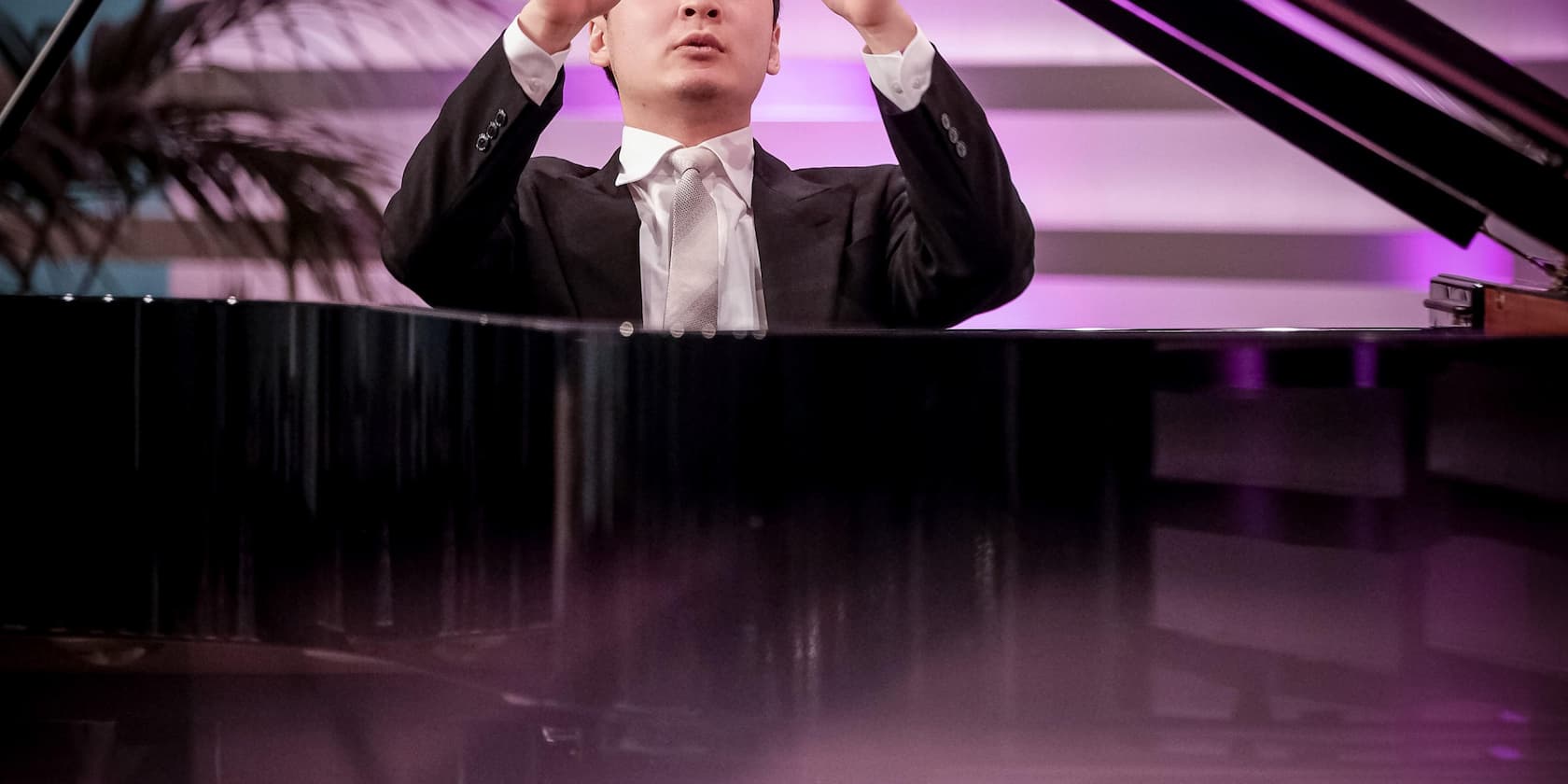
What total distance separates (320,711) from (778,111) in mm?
1403

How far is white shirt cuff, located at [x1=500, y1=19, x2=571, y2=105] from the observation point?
→ 1.16 m

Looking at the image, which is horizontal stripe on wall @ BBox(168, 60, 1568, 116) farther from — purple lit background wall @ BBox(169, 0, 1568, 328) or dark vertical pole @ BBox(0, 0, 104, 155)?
dark vertical pole @ BBox(0, 0, 104, 155)

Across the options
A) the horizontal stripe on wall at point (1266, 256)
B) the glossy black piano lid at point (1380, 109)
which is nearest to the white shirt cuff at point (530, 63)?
the glossy black piano lid at point (1380, 109)

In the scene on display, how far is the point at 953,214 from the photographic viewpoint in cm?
126

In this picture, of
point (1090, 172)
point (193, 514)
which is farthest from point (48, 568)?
point (1090, 172)

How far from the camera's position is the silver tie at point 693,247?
143cm

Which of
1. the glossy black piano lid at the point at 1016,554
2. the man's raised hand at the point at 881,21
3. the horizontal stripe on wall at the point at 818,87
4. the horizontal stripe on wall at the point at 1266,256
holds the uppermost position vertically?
the horizontal stripe on wall at the point at 818,87

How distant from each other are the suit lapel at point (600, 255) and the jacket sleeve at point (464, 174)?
134mm

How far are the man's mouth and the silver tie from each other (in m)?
0.11

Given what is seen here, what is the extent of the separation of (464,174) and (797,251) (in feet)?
1.34

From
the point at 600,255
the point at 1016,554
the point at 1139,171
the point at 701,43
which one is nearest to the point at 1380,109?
the point at 1016,554

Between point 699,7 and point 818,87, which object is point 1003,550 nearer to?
point 699,7

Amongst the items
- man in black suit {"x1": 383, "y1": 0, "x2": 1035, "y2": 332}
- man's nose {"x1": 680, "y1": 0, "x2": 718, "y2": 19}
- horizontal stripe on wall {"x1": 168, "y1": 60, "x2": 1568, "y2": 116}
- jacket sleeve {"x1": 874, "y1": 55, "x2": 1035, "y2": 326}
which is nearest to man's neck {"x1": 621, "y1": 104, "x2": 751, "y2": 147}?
man in black suit {"x1": 383, "y1": 0, "x2": 1035, "y2": 332}

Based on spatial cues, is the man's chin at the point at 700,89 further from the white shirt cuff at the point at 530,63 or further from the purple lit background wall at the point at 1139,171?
the purple lit background wall at the point at 1139,171
